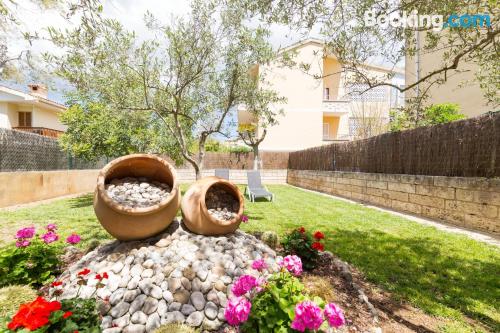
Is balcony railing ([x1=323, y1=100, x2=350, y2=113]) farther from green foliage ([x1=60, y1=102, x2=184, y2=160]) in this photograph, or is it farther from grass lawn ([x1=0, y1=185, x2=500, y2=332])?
green foliage ([x1=60, y1=102, x2=184, y2=160])

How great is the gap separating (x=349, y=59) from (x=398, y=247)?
151 inches

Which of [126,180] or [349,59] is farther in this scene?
[349,59]

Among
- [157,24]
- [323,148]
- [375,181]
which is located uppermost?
[157,24]

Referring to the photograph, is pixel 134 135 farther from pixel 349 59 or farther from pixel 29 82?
pixel 349 59

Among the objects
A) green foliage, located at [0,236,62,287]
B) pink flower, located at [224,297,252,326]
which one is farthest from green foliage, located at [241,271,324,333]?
green foliage, located at [0,236,62,287]

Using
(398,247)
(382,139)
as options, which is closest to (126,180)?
(398,247)

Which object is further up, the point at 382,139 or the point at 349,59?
the point at 349,59

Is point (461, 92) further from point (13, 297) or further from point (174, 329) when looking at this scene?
point (13, 297)

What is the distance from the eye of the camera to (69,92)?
10719 mm

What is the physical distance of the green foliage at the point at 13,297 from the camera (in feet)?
8.63

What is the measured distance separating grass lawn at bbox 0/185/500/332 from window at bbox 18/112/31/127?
18973 millimetres

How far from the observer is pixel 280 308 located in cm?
221

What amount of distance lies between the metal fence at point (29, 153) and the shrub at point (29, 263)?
8382 millimetres

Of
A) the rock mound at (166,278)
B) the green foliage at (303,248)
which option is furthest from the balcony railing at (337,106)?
the rock mound at (166,278)
